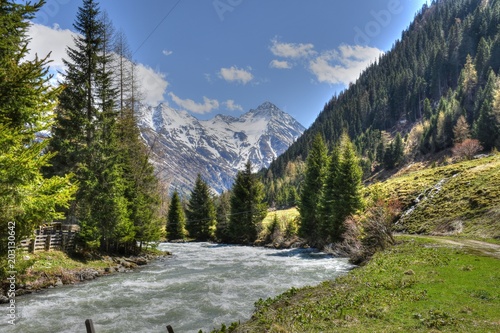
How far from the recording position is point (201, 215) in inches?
3086

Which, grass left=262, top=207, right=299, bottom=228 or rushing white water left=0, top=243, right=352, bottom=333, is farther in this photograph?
grass left=262, top=207, right=299, bottom=228

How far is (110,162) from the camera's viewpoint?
31578mm

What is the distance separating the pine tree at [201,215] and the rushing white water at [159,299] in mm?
47960

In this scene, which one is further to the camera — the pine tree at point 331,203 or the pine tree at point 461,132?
the pine tree at point 461,132

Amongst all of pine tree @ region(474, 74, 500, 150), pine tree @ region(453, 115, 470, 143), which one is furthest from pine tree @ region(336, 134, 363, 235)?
pine tree @ region(453, 115, 470, 143)

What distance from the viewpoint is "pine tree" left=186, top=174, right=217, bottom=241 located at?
77.5 m

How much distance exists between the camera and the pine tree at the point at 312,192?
5257 centimetres

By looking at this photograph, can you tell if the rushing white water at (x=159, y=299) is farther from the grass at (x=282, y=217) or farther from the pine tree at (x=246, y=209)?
the pine tree at (x=246, y=209)

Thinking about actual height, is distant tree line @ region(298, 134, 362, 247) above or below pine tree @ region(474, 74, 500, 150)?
below

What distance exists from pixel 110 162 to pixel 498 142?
333ft

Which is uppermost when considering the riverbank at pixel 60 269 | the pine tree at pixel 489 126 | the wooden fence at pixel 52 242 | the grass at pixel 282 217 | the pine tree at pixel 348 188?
the pine tree at pixel 489 126

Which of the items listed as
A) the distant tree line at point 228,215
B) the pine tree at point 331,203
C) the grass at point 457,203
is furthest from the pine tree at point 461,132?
the pine tree at point 331,203

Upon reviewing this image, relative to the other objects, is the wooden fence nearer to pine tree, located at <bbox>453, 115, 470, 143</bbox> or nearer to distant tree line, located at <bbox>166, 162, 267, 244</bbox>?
distant tree line, located at <bbox>166, 162, 267, 244</bbox>

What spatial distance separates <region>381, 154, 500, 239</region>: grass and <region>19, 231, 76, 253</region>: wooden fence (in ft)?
128
